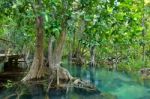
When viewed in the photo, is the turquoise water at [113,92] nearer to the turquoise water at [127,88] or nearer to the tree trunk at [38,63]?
the turquoise water at [127,88]

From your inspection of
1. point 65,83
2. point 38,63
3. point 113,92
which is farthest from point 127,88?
point 38,63

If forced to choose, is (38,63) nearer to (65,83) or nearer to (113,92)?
(65,83)

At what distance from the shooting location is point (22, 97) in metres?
11.5

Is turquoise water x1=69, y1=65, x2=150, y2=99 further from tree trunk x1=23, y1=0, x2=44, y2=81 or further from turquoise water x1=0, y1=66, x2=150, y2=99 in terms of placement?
tree trunk x1=23, y1=0, x2=44, y2=81

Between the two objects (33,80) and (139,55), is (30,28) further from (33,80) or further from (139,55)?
(139,55)

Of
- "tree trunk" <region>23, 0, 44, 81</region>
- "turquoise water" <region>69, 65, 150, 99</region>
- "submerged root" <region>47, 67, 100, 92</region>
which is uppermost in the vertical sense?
"tree trunk" <region>23, 0, 44, 81</region>

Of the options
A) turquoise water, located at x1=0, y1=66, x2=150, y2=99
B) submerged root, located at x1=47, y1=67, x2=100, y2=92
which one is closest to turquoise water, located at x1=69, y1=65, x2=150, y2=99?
turquoise water, located at x1=0, y1=66, x2=150, y2=99

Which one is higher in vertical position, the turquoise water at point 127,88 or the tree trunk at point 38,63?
the tree trunk at point 38,63

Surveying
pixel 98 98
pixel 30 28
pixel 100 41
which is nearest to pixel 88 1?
pixel 100 41

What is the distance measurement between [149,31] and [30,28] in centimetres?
1508

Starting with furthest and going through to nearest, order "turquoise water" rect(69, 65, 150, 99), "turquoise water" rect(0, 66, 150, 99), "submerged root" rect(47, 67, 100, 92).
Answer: "turquoise water" rect(69, 65, 150, 99), "submerged root" rect(47, 67, 100, 92), "turquoise water" rect(0, 66, 150, 99)

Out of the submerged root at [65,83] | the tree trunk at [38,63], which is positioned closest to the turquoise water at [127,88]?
the submerged root at [65,83]

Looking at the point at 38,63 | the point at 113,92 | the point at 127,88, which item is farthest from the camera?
the point at 127,88

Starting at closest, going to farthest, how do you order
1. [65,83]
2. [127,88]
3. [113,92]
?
[65,83], [113,92], [127,88]
